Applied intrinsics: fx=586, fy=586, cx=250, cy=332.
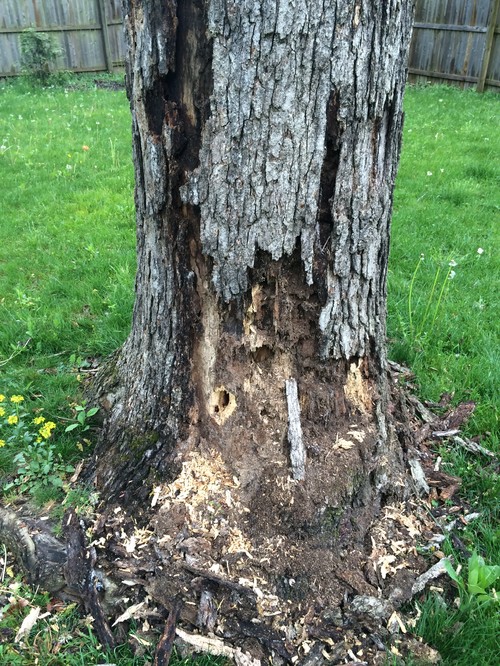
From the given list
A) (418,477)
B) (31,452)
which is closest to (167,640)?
(31,452)

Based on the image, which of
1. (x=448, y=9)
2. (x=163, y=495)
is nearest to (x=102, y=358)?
(x=163, y=495)

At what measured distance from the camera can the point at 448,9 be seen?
12914 millimetres

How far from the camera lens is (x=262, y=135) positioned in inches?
73.3

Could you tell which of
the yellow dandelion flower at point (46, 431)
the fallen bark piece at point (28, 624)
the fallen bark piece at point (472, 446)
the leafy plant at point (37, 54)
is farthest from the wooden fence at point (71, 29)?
the fallen bark piece at point (28, 624)

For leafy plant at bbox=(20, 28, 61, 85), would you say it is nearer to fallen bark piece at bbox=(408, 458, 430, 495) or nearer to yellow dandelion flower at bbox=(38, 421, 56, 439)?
yellow dandelion flower at bbox=(38, 421, 56, 439)

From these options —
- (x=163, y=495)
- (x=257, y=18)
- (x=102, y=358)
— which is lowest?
(x=102, y=358)

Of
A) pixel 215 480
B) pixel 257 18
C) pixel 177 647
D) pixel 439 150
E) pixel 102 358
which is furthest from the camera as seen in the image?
pixel 439 150

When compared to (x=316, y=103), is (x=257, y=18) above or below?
above

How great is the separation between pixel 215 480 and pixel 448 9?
45.5ft

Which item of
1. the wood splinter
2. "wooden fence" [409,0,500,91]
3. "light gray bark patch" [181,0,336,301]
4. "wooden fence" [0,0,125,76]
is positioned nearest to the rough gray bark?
"light gray bark patch" [181,0,336,301]

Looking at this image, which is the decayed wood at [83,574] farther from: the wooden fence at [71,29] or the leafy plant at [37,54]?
the wooden fence at [71,29]

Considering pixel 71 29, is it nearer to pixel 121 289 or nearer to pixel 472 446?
pixel 121 289

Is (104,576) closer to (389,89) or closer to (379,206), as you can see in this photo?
(379,206)

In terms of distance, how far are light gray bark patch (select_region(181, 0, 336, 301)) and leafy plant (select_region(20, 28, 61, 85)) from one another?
1321 centimetres
